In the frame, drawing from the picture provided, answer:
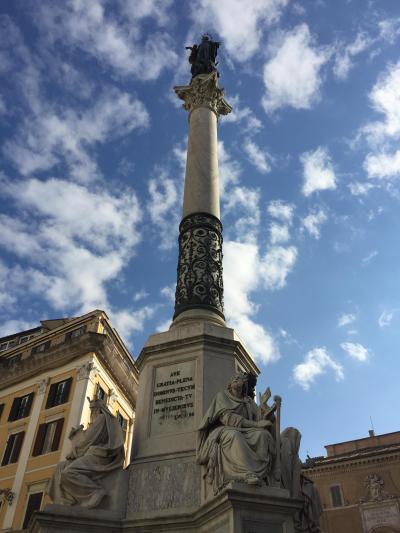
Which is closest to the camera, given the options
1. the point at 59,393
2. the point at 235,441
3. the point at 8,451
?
the point at 235,441

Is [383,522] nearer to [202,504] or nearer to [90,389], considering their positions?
[90,389]

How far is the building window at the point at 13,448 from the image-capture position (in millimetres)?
29891

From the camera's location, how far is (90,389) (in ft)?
99.5

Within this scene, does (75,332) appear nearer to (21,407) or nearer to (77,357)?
(77,357)

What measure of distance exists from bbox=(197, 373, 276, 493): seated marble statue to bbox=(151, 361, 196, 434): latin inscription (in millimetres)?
943

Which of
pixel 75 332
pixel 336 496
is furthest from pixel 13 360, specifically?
pixel 336 496

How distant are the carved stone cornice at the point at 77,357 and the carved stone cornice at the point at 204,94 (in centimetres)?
1917

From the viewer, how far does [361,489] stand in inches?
1478

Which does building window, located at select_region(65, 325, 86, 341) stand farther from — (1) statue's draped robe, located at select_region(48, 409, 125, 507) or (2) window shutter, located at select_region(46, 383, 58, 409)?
(1) statue's draped robe, located at select_region(48, 409, 125, 507)

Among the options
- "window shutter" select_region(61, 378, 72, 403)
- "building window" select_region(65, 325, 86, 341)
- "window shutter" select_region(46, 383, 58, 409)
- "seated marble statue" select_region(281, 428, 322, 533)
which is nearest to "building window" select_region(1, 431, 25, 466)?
"window shutter" select_region(46, 383, 58, 409)

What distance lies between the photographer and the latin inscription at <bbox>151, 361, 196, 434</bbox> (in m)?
9.45

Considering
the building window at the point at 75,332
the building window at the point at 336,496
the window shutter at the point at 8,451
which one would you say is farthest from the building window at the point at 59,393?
the building window at the point at 336,496

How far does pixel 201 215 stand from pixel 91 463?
21.7 ft

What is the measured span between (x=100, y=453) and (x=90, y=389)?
22.3 m
